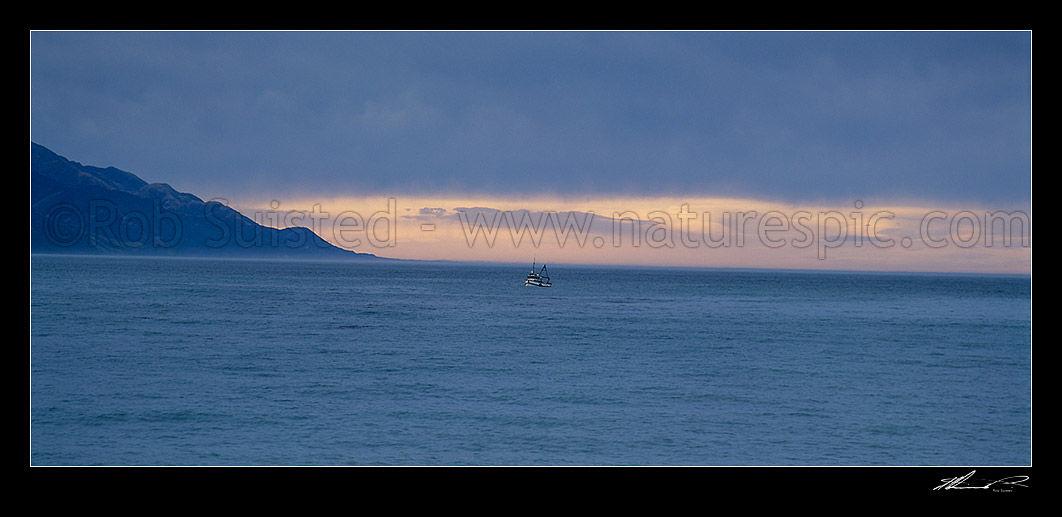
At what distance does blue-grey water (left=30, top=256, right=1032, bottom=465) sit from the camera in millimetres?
15211

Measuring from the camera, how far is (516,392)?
2134cm

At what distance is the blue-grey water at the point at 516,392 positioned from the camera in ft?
49.9

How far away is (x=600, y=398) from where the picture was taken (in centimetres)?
2059
